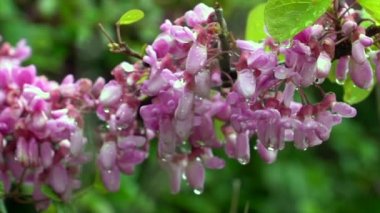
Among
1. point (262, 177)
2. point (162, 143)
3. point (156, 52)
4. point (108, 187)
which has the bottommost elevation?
point (262, 177)

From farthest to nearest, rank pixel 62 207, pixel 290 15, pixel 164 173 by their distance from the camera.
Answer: pixel 164 173 → pixel 62 207 → pixel 290 15

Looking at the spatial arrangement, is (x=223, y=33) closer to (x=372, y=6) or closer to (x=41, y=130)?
(x=372, y=6)

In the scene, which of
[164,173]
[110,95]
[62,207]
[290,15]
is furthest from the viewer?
[164,173]

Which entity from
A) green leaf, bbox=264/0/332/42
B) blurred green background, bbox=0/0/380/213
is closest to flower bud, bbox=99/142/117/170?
green leaf, bbox=264/0/332/42

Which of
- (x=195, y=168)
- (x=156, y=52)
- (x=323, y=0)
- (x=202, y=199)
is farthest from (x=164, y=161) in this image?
(x=202, y=199)

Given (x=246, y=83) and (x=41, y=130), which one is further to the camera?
(x=41, y=130)

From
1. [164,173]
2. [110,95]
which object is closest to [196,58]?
[110,95]

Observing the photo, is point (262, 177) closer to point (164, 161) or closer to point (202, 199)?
point (202, 199)
